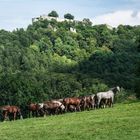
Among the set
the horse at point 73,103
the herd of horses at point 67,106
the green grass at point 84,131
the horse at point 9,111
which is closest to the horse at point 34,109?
the herd of horses at point 67,106

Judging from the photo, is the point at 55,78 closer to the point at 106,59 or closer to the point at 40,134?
the point at 106,59

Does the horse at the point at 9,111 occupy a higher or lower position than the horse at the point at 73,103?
lower

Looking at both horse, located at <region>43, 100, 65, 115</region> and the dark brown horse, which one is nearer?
horse, located at <region>43, 100, 65, 115</region>

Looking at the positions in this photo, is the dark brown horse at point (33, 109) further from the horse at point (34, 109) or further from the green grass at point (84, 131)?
the green grass at point (84, 131)

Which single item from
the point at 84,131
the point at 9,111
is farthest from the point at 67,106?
the point at 84,131

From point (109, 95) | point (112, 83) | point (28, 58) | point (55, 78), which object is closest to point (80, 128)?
point (109, 95)

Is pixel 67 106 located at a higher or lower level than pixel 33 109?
higher

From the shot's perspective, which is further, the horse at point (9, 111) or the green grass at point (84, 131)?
the horse at point (9, 111)

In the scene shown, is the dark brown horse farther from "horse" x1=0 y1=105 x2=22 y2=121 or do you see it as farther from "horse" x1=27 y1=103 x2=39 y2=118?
"horse" x1=0 y1=105 x2=22 y2=121

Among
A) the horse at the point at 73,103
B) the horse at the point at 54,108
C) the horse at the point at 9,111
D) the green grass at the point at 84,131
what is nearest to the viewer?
the green grass at the point at 84,131

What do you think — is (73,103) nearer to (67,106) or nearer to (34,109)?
(67,106)

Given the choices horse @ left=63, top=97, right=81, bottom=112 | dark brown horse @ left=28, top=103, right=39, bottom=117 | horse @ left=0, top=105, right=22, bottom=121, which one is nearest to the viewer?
horse @ left=0, top=105, right=22, bottom=121

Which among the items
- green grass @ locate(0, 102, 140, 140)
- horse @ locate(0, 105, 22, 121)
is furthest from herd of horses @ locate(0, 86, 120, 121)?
green grass @ locate(0, 102, 140, 140)

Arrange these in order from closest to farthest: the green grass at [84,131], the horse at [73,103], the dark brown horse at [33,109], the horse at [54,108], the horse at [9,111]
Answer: the green grass at [84,131] < the horse at [54,108] < the horse at [9,111] < the horse at [73,103] < the dark brown horse at [33,109]
